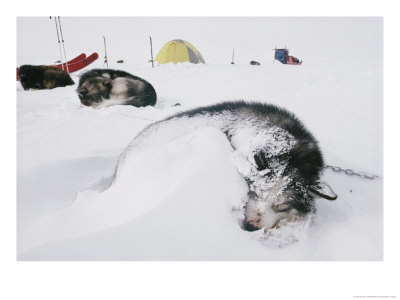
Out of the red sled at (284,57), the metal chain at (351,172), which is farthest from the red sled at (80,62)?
the metal chain at (351,172)

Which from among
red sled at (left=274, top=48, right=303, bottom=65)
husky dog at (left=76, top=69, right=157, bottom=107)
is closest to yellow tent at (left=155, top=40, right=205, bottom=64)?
husky dog at (left=76, top=69, right=157, bottom=107)

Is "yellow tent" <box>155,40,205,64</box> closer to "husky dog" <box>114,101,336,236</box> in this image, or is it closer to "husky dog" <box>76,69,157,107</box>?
"husky dog" <box>76,69,157,107</box>

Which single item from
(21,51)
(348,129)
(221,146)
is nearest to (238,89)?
(348,129)

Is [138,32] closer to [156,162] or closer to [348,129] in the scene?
[156,162]

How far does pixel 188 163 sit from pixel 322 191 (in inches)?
28.4

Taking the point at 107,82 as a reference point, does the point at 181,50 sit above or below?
above

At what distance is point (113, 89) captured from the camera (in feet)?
11.9

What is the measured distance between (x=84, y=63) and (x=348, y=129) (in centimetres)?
303

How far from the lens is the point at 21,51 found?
160 centimetres

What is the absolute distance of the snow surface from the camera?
1.03 m

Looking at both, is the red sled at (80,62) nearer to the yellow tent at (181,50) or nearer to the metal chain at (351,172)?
the yellow tent at (181,50)

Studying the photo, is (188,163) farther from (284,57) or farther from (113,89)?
(113,89)

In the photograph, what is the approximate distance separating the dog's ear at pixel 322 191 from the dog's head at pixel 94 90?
318cm

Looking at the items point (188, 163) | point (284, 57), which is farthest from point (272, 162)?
point (284, 57)
